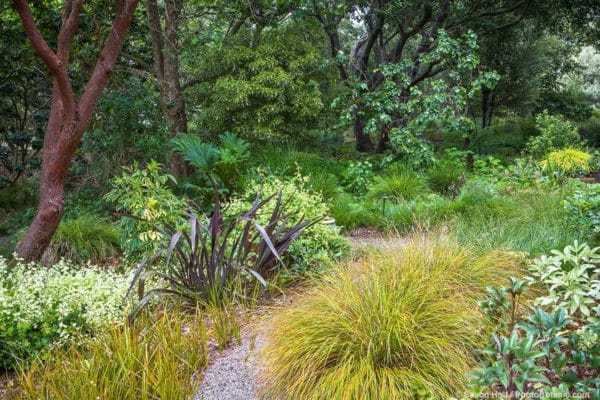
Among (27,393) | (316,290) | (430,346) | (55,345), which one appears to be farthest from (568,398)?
(55,345)

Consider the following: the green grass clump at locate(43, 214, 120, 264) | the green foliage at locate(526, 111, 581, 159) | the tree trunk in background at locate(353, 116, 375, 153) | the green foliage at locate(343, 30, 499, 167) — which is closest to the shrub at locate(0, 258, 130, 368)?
the green grass clump at locate(43, 214, 120, 264)

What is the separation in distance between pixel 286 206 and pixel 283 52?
402 centimetres

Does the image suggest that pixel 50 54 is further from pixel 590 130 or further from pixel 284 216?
pixel 590 130

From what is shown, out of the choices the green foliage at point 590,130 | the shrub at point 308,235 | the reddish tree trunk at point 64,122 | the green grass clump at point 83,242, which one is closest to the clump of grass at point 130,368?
the shrub at point 308,235

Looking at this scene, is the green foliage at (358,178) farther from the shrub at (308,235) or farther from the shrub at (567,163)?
the shrub at (567,163)

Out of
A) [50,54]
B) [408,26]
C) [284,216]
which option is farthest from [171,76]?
[408,26]

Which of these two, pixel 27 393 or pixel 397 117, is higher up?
pixel 397 117

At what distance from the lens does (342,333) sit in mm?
2471

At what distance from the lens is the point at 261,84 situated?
724cm

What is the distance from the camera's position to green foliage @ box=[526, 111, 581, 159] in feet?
28.4

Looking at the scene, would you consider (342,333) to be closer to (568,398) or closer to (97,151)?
(568,398)

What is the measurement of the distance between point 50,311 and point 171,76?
539cm

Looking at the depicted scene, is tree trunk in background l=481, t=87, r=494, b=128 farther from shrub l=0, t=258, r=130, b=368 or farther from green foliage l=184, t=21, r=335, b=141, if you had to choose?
shrub l=0, t=258, r=130, b=368

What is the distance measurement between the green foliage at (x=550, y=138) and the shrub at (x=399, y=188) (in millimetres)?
3214
